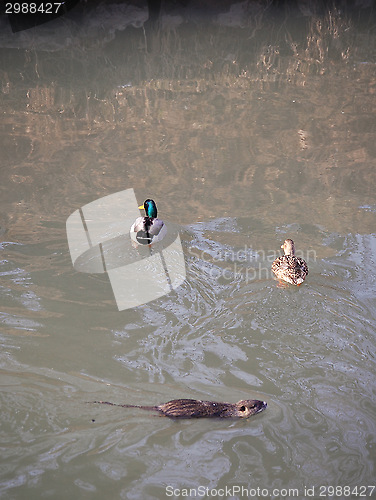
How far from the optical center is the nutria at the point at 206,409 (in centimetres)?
408

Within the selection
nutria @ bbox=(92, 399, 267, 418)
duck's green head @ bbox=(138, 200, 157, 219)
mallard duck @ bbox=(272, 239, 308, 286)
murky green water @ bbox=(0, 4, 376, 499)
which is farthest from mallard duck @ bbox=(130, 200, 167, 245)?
nutria @ bbox=(92, 399, 267, 418)

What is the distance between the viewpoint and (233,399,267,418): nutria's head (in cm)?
411

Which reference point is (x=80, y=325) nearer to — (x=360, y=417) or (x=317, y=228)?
(x=360, y=417)

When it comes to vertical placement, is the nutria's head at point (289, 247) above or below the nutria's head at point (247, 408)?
above

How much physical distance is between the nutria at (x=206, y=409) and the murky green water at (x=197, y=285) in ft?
0.23

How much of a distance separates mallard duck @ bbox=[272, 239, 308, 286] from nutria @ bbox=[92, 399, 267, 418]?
5.11 ft

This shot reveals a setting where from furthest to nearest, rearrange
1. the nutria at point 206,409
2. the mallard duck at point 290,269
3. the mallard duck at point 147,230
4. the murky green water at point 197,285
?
the mallard duck at point 147,230
the mallard duck at point 290,269
the nutria at point 206,409
the murky green water at point 197,285

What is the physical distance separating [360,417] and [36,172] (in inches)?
209

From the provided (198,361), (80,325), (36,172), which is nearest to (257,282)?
(198,361)

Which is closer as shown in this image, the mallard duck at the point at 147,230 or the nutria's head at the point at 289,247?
the nutria's head at the point at 289,247

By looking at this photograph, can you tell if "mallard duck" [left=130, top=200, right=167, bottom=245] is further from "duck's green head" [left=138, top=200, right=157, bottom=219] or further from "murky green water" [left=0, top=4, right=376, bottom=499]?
"murky green water" [left=0, top=4, right=376, bottom=499]

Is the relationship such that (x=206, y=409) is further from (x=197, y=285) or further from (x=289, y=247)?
(x=289, y=247)

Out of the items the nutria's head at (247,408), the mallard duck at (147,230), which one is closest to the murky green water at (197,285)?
the nutria's head at (247,408)

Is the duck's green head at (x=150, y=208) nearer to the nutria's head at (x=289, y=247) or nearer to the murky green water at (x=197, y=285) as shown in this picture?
the murky green water at (x=197, y=285)
